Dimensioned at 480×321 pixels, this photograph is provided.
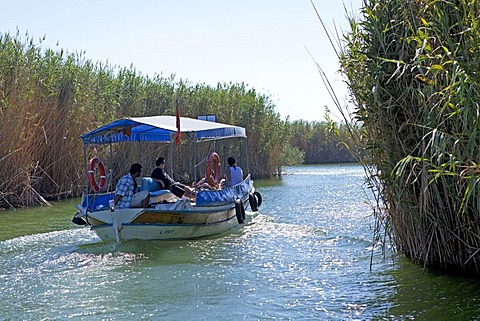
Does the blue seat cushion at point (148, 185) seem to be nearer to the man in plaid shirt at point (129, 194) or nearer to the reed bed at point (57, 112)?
the man in plaid shirt at point (129, 194)

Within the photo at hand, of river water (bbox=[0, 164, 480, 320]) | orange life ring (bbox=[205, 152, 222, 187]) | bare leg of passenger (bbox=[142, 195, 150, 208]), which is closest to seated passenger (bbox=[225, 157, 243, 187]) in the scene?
orange life ring (bbox=[205, 152, 222, 187])

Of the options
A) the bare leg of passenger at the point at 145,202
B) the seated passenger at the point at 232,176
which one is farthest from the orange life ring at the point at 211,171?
the bare leg of passenger at the point at 145,202

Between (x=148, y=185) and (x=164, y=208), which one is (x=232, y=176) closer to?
(x=148, y=185)

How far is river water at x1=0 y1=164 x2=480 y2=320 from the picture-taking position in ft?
22.6

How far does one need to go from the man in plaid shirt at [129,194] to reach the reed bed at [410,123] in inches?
172

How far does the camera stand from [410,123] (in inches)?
284

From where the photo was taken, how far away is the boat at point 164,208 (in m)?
10.6

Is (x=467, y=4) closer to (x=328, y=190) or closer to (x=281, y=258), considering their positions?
(x=281, y=258)

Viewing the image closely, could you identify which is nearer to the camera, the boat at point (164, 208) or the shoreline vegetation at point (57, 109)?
the boat at point (164, 208)

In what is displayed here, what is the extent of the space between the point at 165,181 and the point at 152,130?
2164 millimetres

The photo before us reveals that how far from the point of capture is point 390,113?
7340 mm

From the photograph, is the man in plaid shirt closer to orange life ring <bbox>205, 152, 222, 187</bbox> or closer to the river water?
the river water

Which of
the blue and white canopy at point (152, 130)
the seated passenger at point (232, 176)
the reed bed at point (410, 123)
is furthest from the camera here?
the seated passenger at point (232, 176)

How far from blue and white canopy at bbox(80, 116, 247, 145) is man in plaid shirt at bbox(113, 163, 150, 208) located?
0.99 m
